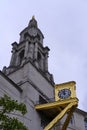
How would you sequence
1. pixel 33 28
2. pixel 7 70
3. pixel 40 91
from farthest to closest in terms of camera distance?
pixel 33 28 → pixel 7 70 → pixel 40 91

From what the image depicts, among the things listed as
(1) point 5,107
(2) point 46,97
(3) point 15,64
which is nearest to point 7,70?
(3) point 15,64

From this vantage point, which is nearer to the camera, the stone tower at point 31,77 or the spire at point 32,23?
the stone tower at point 31,77

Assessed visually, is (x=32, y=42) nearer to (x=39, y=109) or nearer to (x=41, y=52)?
(x=41, y=52)

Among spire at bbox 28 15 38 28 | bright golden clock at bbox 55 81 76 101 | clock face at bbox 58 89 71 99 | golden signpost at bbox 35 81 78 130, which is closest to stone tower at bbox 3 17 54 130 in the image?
golden signpost at bbox 35 81 78 130

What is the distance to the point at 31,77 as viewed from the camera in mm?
27406

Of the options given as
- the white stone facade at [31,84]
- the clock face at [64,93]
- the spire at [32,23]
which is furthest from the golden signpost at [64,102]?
the spire at [32,23]

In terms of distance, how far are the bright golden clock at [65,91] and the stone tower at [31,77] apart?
2138 mm

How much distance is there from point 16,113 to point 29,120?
1.40 meters

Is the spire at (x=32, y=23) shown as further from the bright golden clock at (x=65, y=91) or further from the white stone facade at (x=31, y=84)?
the bright golden clock at (x=65, y=91)

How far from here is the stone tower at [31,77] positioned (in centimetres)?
2416

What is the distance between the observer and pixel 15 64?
33656 mm

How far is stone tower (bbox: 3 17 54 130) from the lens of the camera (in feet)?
79.3

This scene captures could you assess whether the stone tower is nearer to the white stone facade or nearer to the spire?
the white stone facade

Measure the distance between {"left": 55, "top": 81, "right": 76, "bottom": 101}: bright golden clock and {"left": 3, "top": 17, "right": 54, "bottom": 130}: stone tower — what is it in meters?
2.14
